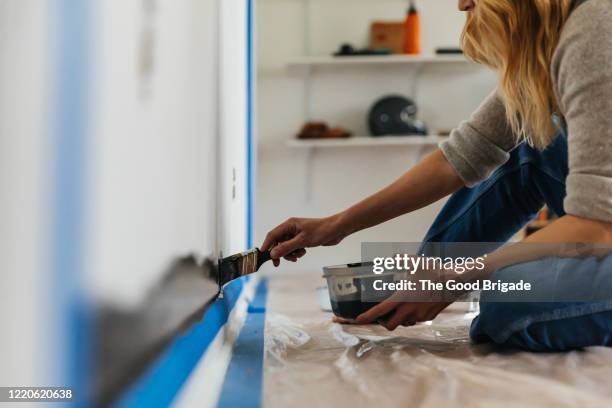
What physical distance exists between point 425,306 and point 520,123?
16.3 inches

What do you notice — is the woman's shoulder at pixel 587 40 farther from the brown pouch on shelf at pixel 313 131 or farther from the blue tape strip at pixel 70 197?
the brown pouch on shelf at pixel 313 131

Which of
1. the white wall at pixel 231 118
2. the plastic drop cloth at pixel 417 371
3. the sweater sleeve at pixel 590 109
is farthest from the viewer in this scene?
the white wall at pixel 231 118

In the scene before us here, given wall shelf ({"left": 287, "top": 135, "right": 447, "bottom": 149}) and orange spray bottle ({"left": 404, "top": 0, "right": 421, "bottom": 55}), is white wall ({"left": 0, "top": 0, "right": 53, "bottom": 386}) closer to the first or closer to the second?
wall shelf ({"left": 287, "top": 135, "right": 447, "bottom": 149})

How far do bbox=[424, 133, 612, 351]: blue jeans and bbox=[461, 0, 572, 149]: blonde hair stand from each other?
14cm

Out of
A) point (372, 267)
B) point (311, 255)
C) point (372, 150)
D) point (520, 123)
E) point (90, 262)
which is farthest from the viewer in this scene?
point (372, 150)

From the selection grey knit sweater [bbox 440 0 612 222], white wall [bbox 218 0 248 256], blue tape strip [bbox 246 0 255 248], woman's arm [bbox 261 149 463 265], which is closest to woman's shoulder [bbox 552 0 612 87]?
grey knit sweater [bbox 440 0 612 222]

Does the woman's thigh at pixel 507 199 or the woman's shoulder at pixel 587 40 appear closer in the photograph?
the woman's shoulder at pixel 587 40

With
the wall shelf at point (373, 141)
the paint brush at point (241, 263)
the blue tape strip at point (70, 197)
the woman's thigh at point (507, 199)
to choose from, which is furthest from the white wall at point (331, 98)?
the blue tape strip at point (70, 197)

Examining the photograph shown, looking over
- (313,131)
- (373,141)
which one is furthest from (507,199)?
(313,131)

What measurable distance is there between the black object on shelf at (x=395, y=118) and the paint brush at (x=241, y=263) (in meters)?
2.05

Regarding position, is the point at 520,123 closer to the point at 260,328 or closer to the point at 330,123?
the point at 260,328

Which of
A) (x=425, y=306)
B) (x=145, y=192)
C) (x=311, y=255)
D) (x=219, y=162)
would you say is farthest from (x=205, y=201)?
(x=311, y=255)

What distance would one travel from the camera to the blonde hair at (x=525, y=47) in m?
0.97

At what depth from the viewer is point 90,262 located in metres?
0.41
